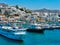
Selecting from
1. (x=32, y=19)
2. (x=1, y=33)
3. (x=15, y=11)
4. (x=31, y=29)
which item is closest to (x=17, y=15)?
(x=15, y=11)

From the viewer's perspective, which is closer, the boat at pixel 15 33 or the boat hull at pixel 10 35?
the boat hull at pixel 10 35

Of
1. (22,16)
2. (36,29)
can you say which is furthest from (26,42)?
(22,16)

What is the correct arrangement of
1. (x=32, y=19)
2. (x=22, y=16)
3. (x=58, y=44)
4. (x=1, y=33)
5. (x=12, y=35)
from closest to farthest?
1. (x=58, y=44)
2. (x=12, y=35)
3. (x=1, y=33)
4. (x=32, y=19)
5. (x=22, y=16)

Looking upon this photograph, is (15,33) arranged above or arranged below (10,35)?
above

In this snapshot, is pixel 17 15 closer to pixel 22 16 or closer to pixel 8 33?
pixel 22 16

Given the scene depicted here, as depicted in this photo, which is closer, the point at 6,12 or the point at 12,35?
the point at 12,35

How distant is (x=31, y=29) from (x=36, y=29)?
75cm

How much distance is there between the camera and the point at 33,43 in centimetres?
1998

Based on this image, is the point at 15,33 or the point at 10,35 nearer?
the point at 15,33

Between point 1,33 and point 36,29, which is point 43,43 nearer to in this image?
point 1,33

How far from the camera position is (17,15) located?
54.6 m

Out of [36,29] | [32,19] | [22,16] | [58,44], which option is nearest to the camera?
[58,44]

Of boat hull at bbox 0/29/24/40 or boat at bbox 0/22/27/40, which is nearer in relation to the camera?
boat hull at bbox 0/29/24/40

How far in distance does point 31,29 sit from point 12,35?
8.17m
